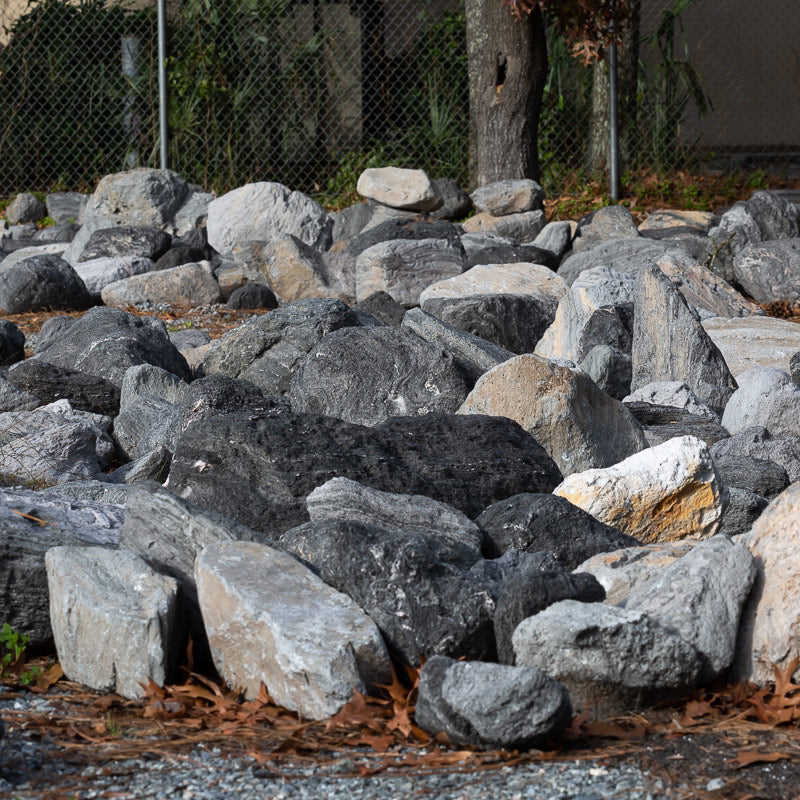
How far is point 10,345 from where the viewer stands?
6.07 metres

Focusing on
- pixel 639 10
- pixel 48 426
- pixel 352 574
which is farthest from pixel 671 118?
pixel 352 574

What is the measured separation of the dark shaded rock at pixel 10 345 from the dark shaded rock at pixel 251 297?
183 cm

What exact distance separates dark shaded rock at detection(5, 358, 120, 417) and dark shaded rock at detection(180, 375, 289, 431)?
879 mm

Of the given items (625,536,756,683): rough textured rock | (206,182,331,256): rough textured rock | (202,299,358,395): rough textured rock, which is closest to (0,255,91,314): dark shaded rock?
(206,182,331,256): rough textured rock

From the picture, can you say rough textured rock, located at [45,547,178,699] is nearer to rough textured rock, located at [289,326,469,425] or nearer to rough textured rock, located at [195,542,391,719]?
rough textured rock, located at [195,542,391,719]

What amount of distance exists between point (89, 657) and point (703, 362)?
3359 millimetres

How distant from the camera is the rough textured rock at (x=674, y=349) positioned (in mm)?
5016

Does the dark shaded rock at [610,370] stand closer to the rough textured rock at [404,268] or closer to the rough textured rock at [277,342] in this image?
the rough textured rock at [277,342]

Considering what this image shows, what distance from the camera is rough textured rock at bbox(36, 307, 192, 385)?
17.8ft

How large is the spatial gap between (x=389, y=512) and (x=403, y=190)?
7.14 meters

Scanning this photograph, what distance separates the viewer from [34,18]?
11.9m

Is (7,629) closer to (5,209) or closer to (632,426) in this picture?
(632,426)

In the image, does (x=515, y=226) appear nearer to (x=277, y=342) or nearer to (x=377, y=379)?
(x=277, y=342)

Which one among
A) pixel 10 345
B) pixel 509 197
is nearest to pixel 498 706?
pixel 10 345
